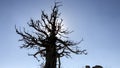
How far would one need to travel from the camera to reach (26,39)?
68.1ft

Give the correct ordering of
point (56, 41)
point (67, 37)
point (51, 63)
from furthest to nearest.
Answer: point (67, 37), point (56, 41), point (51, 63)

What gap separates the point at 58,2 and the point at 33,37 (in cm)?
576

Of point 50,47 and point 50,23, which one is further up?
point 50,23

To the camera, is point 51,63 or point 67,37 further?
point 67,37

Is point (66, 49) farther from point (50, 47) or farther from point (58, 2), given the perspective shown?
point (58, 2)

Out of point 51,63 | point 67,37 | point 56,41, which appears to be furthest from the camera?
point 67,37

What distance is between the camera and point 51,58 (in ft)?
63.9

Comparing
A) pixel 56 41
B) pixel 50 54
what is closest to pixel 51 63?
pixel 50 54

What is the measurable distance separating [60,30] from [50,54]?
3.37 metres

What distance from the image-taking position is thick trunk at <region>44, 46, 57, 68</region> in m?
19.2

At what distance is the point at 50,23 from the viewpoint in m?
21.4

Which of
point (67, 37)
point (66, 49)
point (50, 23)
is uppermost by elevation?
point (50, 23)

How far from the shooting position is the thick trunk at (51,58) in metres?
19.2

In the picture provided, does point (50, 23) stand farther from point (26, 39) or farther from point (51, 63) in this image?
point (51, 63)
